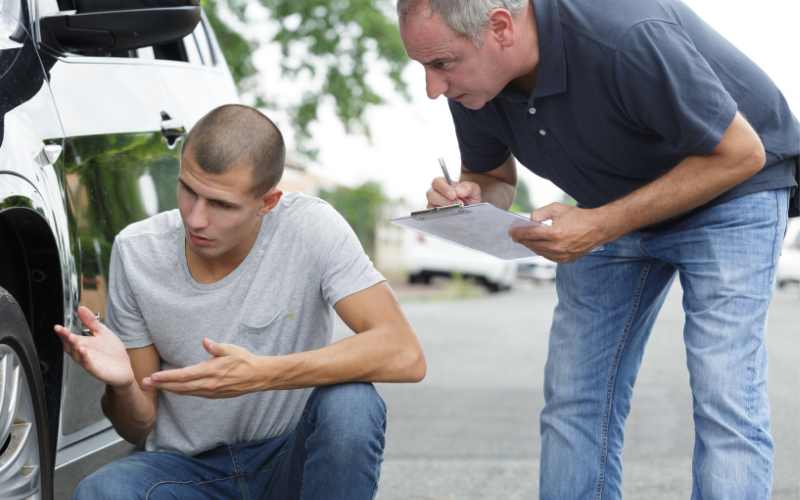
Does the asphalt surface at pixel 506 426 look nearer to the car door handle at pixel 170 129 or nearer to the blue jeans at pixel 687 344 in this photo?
the car door handle at pixel 170 129

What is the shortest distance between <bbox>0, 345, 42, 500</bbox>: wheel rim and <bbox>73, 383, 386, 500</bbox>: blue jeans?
0.46ft

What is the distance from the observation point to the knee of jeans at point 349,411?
2973 mm

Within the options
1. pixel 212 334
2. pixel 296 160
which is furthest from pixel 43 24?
pixel 296 160

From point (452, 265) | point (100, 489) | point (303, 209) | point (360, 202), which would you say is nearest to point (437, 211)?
point (303, 209)

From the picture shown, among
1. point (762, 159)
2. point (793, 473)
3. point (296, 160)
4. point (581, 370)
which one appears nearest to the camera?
point (762, 159)

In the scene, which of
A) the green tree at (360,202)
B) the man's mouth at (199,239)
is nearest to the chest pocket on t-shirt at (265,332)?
the man's mouth at (199,239)

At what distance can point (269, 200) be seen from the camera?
3.11 metres

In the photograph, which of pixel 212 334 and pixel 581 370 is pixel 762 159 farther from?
pixel 212 334

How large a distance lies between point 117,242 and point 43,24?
577 mm

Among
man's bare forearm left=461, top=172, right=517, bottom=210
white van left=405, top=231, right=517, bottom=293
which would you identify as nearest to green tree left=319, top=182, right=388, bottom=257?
white van left=405, top=231, right=517, bottom=293

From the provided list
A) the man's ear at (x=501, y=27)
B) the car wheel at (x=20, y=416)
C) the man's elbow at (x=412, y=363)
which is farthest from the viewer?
the man's elbow at (x=412, y=363)

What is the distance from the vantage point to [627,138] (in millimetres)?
3090

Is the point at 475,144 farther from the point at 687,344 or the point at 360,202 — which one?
the point at 360,202

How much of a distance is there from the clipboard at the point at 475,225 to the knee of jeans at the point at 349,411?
1.46 ft
